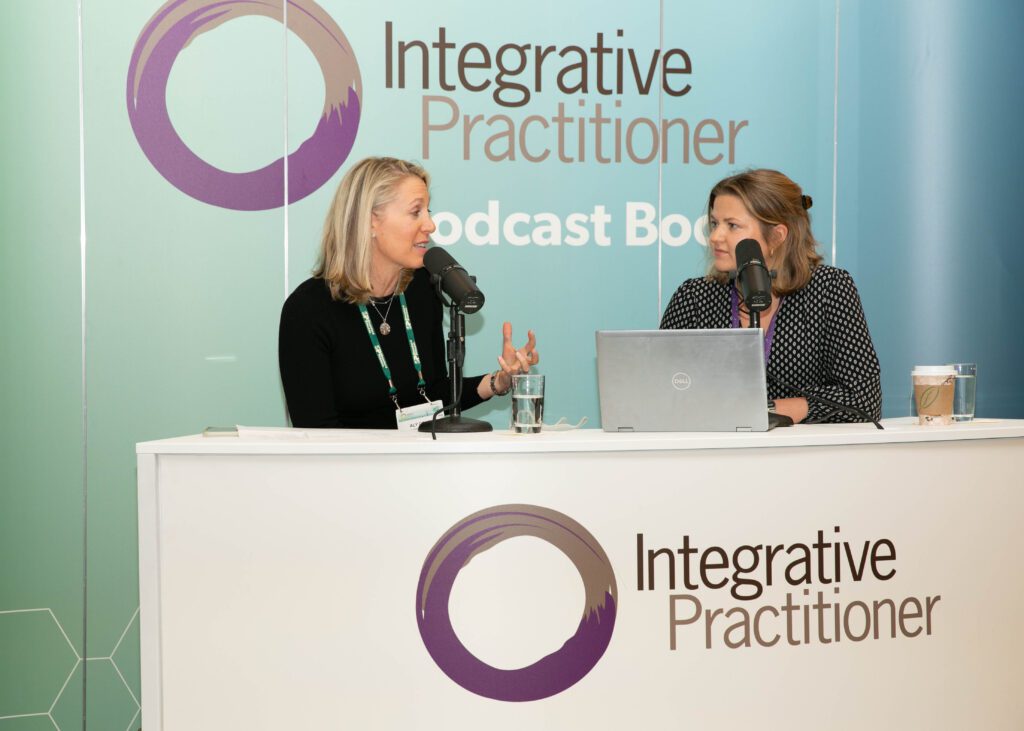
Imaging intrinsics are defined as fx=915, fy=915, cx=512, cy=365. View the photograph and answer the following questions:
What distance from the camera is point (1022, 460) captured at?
217 cm

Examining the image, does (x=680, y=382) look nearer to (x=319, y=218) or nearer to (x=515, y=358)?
(x=515, y=358)

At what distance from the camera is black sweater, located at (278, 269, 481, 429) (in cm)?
263

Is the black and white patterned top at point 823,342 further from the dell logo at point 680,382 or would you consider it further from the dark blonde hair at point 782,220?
the dell logo at point 680,382

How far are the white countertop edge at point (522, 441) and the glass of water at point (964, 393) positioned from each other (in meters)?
0.16

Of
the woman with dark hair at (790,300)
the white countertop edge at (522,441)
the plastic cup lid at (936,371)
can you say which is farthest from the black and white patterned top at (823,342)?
the white countertop edge at (522,441)

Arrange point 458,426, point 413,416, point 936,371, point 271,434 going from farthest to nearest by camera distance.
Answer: point 413,416, point 936,371, point 458,426, point 271,434

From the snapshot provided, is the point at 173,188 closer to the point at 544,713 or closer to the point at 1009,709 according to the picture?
the point at 544,713

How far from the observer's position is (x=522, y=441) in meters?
1.93

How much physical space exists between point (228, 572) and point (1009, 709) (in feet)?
5.92

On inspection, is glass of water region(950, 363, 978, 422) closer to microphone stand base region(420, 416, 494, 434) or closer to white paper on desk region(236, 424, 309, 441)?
microphone stand base region(420, 416, 494, 434)

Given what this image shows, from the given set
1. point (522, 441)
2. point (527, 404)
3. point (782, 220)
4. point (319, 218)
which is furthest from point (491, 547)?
point (319, 218)

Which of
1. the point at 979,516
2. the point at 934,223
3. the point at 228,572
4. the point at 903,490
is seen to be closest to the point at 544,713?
the point at 228,572

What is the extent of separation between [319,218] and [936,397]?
87.6 inches

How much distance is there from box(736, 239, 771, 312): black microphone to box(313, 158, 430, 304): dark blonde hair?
1139mm
